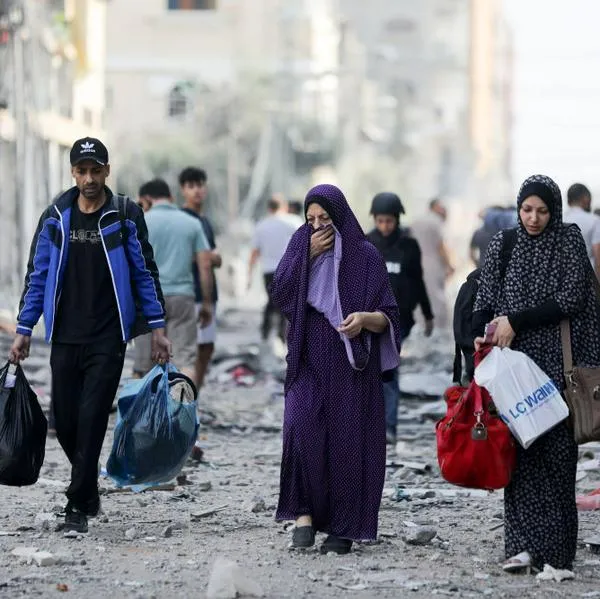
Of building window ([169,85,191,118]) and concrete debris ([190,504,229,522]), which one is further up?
building window ([169,85,191,118])

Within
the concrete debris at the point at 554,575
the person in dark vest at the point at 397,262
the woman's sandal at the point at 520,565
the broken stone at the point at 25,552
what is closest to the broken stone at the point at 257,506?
the broken stone at the point at 25,552

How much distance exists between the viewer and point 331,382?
7.65 meters

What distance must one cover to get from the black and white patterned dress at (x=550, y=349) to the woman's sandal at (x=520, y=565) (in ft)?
0.10

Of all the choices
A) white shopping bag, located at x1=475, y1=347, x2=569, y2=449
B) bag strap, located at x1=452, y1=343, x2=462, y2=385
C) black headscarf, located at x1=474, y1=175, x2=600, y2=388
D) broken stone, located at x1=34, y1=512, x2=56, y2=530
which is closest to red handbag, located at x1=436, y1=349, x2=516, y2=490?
white shopping bag, located at x1=475, y1=347, x2=569, y2=449

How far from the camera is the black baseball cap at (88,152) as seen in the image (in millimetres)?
7797

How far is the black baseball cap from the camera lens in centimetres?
780

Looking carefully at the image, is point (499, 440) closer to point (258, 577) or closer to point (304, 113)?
point (258, 577)

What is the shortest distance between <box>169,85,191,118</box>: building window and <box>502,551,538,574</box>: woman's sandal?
Answer: 56561 mm

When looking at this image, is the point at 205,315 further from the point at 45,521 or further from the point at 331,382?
the point at 331,382

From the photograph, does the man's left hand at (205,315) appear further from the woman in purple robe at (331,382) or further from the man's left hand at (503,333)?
the man's left hand at (503,333)

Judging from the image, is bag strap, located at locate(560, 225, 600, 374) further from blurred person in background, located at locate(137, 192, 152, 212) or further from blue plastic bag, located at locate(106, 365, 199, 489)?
blurred person in background, located at locate(137, 192, 152, 212)

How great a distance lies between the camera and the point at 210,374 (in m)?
18.0

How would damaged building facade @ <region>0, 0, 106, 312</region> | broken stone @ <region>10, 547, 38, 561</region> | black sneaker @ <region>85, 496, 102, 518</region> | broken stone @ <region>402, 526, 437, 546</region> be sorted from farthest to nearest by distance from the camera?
damaged building facade @ <region>0, 0, 106, 312</region> < black sneaker @ <region>85, 496, 102, 518</region> < broken stone @ <region>402, 526, 437, 546</region> < broken stone @ <region>10, 547, 38, 561</region>

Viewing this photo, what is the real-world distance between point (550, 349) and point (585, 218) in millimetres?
6432
